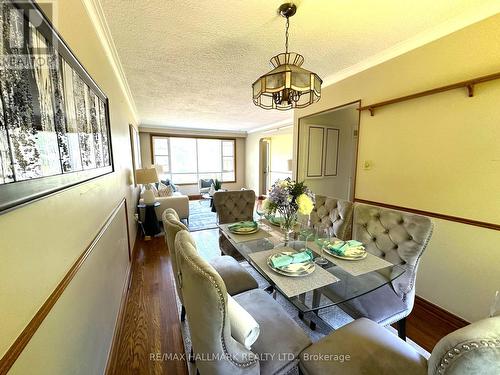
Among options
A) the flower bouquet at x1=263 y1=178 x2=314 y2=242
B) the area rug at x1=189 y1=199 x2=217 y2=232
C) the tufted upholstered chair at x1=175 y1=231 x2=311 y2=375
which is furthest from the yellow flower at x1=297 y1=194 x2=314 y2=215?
the area rug at x1=189 y1=199 x2=217 y2=232

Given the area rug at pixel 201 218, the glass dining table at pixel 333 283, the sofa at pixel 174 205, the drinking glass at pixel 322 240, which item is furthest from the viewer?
the area rug at pixel 201 218

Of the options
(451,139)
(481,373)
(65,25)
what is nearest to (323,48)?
(451,139)

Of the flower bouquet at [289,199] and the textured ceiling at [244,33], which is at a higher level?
A: the textured ceiling at [244,33]

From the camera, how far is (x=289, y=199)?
1.54 metres

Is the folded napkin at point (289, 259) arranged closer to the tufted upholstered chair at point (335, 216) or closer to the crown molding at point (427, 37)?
the tufted upholstered chair at point (335, 216)

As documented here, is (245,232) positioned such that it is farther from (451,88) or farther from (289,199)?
(451,88)

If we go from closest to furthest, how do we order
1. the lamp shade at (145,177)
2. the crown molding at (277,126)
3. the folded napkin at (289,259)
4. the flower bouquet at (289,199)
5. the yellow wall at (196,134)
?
the folded napkin at (289,259)
the flower bouquet at (289,199)
the lamp shade at (145,177)
the crown molding at (277,126)
the yellow wall at (196,134)

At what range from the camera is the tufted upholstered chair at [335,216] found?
6.28 feet

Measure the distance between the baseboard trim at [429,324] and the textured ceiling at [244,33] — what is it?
242cm

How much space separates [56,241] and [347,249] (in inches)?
62.0

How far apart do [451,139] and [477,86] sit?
40 centimetres

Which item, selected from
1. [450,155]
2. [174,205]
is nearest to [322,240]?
[450,155]

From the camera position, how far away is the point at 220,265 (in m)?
1.79

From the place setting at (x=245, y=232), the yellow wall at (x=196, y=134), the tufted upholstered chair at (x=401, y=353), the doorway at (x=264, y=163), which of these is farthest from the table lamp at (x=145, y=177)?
the doorway at (x=264, y=163)
